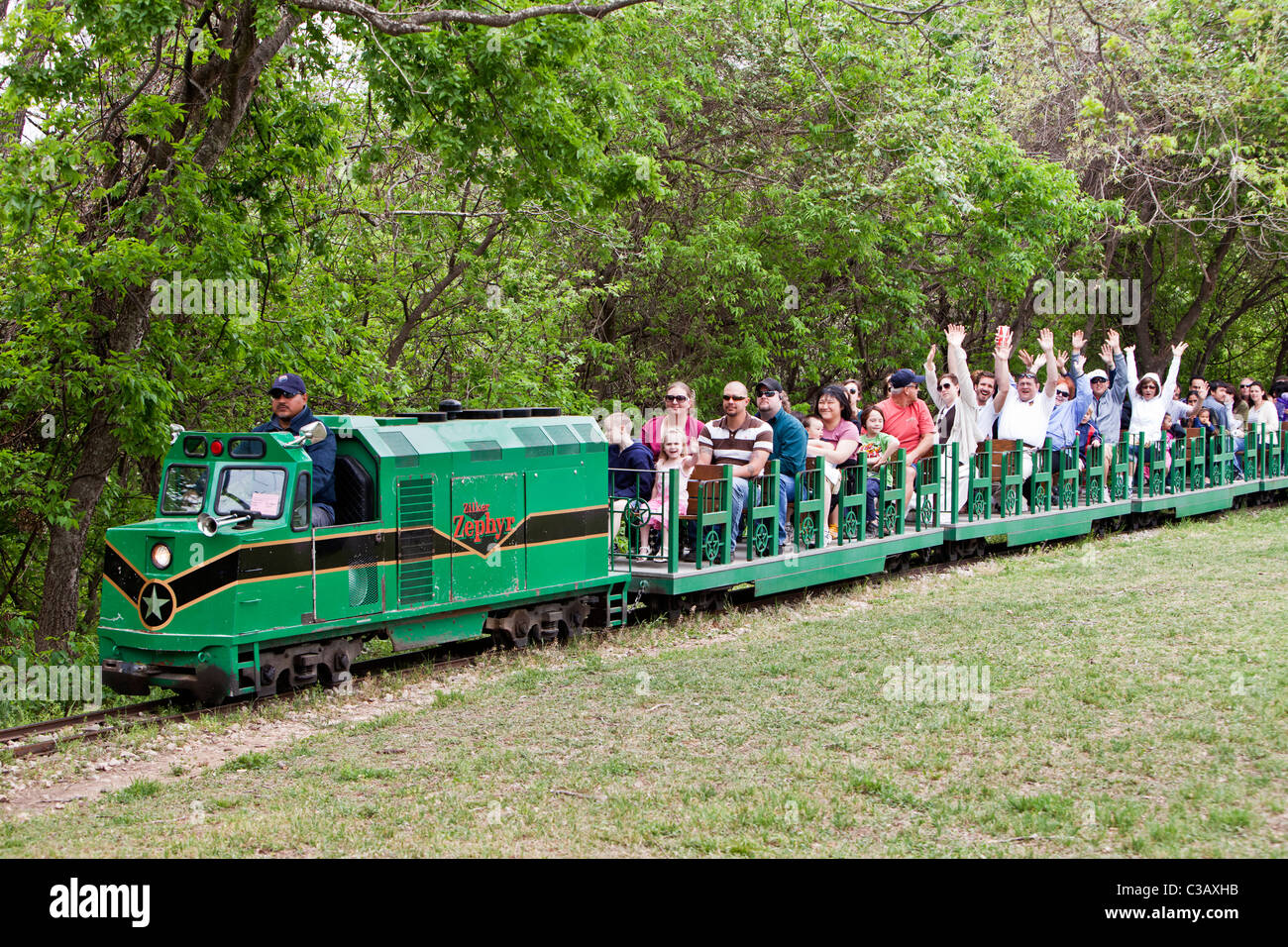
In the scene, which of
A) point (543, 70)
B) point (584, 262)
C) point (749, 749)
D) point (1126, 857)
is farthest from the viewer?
point (584, 262)

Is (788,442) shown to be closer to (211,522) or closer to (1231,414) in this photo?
(211,522)

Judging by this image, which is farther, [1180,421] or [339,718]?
[1180,421]

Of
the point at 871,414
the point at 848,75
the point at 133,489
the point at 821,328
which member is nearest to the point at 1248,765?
the point at 871,414

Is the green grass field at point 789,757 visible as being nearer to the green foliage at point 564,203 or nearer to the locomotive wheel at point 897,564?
the locomotive wheel at point 897,564

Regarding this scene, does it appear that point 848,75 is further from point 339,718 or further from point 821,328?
point 339,718

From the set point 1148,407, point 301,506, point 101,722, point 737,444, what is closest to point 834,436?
point 737,444

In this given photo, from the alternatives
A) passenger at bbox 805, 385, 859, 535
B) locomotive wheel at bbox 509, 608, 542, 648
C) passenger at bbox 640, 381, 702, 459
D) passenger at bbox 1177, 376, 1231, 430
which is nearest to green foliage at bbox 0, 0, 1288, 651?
passenger at bbox 640, 381, 702, 459

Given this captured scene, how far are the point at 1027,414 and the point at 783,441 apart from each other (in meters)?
5.55

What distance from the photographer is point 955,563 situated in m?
16.2

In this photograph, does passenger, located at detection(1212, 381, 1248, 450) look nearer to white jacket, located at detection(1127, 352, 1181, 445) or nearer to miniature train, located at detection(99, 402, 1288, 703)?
white jacket, located at detection(1127, 352, 1181, 445)

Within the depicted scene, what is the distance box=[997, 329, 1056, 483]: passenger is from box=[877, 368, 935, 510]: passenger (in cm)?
231

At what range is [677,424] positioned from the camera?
41.9 ft

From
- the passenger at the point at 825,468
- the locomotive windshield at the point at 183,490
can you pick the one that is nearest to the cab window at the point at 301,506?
the locomotive windshield at the point at 183,490

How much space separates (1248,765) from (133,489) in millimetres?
13977
